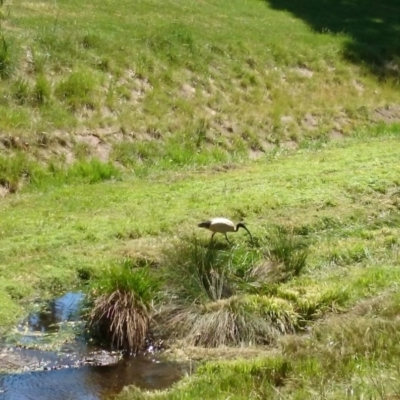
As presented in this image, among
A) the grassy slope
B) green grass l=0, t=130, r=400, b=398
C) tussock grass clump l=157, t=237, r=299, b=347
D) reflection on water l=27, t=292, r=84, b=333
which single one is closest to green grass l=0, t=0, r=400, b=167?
green grass l=0, t=130, r=400, b=398

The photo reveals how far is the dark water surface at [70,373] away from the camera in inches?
362

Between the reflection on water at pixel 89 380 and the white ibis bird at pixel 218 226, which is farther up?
the white ibis bird at pixel 218 226

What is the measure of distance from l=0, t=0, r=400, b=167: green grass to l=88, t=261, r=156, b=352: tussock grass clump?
6682mm

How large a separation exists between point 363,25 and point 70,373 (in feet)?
82.9

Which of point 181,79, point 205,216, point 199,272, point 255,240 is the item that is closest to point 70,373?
point 199,272

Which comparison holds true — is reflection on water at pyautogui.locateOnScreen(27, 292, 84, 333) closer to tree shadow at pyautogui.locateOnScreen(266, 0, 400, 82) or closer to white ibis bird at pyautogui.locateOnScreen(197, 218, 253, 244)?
white ibis bird at pyautogui.locateOnScreen(197, 218, 253, 244)

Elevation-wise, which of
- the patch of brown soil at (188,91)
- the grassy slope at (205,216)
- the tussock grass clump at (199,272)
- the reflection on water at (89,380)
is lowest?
the patch of brown soil at (188,91)

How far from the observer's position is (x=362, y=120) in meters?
25.6

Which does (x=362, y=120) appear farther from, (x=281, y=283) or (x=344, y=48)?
(x=281, y=283)

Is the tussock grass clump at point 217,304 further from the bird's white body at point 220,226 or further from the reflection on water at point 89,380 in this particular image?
the reflection on water at point 89,380

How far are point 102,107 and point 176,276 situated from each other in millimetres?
9532

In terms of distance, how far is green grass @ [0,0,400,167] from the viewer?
64.6 feet

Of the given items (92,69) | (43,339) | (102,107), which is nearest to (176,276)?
(43,339)

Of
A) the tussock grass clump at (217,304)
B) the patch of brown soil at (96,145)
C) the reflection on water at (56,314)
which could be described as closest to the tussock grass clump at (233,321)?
the tussock grass clump at (217,304)
